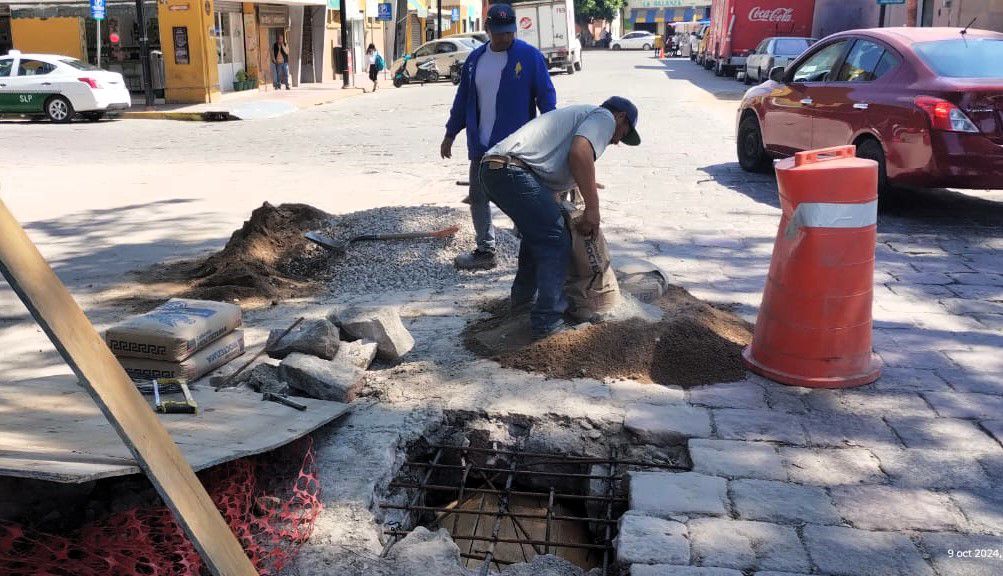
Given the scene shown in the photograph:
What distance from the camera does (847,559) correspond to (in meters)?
3.04

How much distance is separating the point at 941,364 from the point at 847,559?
228cm

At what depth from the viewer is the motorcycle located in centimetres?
3509

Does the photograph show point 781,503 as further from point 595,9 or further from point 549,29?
point 595,9

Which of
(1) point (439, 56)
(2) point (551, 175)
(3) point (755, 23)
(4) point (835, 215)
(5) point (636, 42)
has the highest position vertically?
(5) point (636, 42)

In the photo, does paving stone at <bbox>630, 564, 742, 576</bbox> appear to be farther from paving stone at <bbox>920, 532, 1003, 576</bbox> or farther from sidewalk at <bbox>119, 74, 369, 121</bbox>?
sidewalk at <bbox>119, 74, 369, 121</bbox>

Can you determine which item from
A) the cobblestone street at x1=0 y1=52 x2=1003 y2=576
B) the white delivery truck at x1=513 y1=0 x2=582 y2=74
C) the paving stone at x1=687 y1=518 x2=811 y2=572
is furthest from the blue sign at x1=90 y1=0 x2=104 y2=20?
the paving stone at x1=687 y1=518 x2=811 y2=572

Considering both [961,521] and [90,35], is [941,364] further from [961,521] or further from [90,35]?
[90,35]

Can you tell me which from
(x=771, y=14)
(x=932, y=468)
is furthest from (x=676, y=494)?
(x=771, y=14)

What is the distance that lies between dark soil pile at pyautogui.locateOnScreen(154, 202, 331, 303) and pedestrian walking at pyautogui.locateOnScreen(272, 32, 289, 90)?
24.4 metres

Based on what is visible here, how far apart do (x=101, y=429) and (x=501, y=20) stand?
4.03 meters

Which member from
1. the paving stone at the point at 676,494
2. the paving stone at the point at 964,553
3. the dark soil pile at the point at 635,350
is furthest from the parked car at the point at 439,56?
the paving stone at the point at 964,553

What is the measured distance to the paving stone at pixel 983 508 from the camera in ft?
10.6

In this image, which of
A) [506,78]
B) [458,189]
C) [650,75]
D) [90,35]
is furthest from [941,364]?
[650,75]

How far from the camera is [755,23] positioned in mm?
34938
